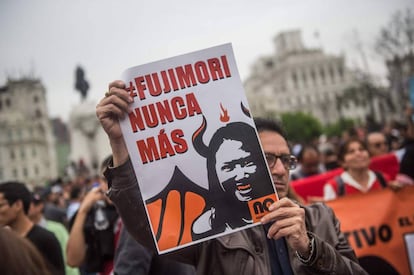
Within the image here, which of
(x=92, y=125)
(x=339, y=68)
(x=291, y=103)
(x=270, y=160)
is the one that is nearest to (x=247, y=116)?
(x=270, y=160)

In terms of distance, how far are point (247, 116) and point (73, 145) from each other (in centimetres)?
4041

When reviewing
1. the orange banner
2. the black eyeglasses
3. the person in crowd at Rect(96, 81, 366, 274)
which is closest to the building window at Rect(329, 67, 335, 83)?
the orange banner

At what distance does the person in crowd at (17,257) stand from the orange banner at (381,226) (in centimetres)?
291

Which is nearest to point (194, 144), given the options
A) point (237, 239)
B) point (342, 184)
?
point (237, 239)

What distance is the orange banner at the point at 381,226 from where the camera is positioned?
382 centimetres

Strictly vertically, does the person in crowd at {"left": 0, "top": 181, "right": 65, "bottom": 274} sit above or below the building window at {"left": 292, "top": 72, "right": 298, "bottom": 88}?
below

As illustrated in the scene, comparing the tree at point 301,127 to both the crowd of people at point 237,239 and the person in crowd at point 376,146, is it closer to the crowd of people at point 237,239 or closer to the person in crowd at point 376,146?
the person in crowd at point 376,146

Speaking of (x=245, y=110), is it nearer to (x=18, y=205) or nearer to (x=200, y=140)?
(x=200, y=140)

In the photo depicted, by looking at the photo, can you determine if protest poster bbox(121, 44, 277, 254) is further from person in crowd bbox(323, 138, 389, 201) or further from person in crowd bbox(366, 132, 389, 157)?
person in crowd bbox(366, 132, 389, 157)

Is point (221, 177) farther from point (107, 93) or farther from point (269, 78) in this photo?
point (269, 78)

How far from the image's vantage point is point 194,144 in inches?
77.8

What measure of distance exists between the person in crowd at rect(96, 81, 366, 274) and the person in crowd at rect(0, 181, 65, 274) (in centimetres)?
159

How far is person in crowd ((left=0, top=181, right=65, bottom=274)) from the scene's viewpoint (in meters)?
3.46

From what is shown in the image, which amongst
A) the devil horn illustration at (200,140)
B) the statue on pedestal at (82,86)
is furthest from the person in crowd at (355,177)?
the statue on pedestal at (82,86)
